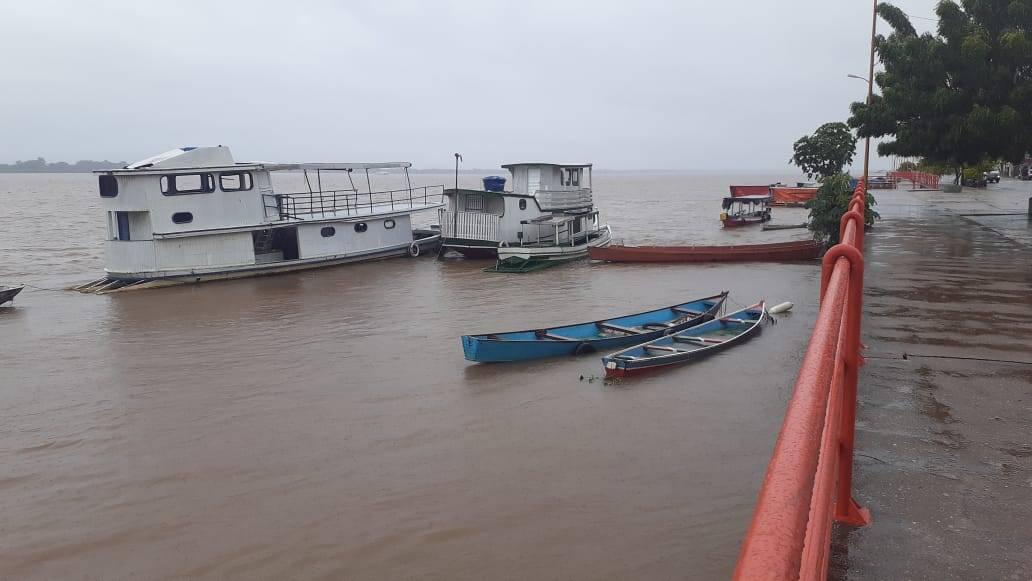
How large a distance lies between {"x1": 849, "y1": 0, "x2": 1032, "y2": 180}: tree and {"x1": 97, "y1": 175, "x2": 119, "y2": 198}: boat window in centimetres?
2492

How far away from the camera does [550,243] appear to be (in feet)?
A: 98.2

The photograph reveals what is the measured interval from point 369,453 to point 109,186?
66.0 ft

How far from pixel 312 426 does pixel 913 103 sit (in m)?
21.5

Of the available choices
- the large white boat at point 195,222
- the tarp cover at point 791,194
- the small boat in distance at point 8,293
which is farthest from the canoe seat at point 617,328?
the tarp cover at point 791,194

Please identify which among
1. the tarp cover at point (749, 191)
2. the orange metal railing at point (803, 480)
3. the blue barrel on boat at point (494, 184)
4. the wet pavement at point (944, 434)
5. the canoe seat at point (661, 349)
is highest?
the blue barrel on boat at point (494, 184)

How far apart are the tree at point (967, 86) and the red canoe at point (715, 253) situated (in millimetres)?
4886

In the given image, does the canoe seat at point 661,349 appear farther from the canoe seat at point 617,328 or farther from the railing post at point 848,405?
the railing post at point 848,405

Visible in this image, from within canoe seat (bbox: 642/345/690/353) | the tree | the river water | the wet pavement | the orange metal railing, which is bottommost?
the river water

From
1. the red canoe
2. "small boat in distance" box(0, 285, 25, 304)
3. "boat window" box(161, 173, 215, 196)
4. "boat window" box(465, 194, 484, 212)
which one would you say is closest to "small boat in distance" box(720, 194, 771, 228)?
the red canoe

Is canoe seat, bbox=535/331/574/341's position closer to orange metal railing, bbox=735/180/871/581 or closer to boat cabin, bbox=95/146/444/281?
orange metal railing, bbox=735/180/871/581

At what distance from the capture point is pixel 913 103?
24.1 metres

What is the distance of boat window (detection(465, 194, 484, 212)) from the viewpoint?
1172 inches

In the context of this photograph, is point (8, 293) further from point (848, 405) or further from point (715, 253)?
point (848, 405)

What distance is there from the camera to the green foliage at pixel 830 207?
24.2 m
